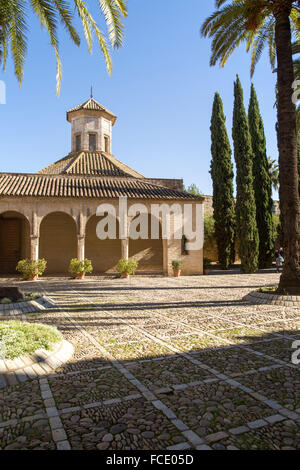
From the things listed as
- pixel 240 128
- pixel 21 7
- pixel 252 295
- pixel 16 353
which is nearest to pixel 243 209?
pixel 240 128

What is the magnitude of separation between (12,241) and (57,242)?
2.79 m

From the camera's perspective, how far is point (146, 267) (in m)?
21.8

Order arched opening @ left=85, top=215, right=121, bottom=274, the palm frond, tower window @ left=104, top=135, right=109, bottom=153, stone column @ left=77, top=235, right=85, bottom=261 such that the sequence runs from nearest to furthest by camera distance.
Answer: the palm frond < stone column @ left=77, top=235, right=85, bottom=261 < arched opening @ left=85, top=215, right=121, bottom=274 < tower window @ left=104, top=135, right=109, bottom=153

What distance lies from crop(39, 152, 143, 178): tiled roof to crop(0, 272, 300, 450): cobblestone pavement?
16.7m

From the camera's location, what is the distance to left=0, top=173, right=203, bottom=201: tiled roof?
722 inches

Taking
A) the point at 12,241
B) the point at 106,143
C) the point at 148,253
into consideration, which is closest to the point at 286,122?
the point at 148,253

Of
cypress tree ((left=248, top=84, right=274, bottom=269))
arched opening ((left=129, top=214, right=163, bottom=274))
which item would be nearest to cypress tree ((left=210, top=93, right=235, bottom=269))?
cypress tree ((left=248, top=84, right=274, bottom=269))

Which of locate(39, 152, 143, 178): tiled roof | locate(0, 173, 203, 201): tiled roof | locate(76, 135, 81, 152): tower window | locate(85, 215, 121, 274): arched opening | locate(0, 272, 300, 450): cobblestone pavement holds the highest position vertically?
locate(76, 135, 81, 152): tower window

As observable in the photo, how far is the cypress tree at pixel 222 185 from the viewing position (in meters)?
25.5

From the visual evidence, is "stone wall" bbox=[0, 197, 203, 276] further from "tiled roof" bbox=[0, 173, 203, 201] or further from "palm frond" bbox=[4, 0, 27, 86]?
"palm frond" bbox=[4, 0, 27, 86]

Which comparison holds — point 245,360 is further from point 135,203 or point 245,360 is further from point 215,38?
point 135,203

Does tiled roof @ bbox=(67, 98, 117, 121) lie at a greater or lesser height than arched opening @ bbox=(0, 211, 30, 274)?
greater

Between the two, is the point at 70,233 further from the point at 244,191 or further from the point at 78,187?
the point at 244,191
